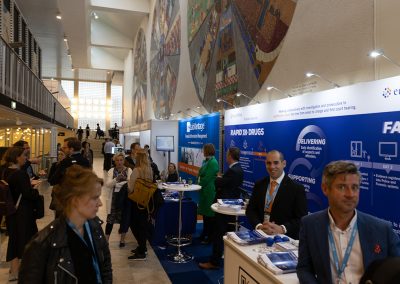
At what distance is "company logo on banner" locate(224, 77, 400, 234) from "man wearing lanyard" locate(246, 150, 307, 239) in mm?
680

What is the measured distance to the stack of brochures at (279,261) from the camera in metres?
1.93

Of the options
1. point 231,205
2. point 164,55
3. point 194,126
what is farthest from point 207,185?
point 164,55

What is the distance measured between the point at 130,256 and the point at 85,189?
11.2 feet

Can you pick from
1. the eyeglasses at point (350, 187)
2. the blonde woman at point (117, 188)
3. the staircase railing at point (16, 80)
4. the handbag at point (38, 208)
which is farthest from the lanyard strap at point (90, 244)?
the staircase railing at point (16, 80)

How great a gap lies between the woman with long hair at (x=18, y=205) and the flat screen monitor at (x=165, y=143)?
228 inches

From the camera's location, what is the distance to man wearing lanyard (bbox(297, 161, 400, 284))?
1516mm

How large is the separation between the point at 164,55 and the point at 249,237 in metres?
10.7

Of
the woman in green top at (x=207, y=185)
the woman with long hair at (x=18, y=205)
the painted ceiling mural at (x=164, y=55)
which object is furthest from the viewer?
the painted ceiling mural at (x=164, y=55)

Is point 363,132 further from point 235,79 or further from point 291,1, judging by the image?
point 235,79

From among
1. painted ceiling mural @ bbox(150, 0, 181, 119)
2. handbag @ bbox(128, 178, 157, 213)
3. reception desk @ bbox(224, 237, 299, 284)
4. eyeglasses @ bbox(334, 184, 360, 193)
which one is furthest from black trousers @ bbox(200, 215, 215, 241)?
painted ceiling mural @ bbox(150, 0, 181, 119)

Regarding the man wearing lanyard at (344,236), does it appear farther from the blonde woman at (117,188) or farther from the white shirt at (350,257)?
the blonde woman at (117,188)

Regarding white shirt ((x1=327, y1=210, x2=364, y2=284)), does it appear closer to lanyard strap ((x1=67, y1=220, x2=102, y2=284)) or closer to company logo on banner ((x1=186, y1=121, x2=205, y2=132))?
lanyard strap ((x1=67, y1=220, x2=102, y2=284))

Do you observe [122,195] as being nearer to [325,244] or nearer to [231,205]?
[231,205]

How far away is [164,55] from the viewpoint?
1233 centimetres
